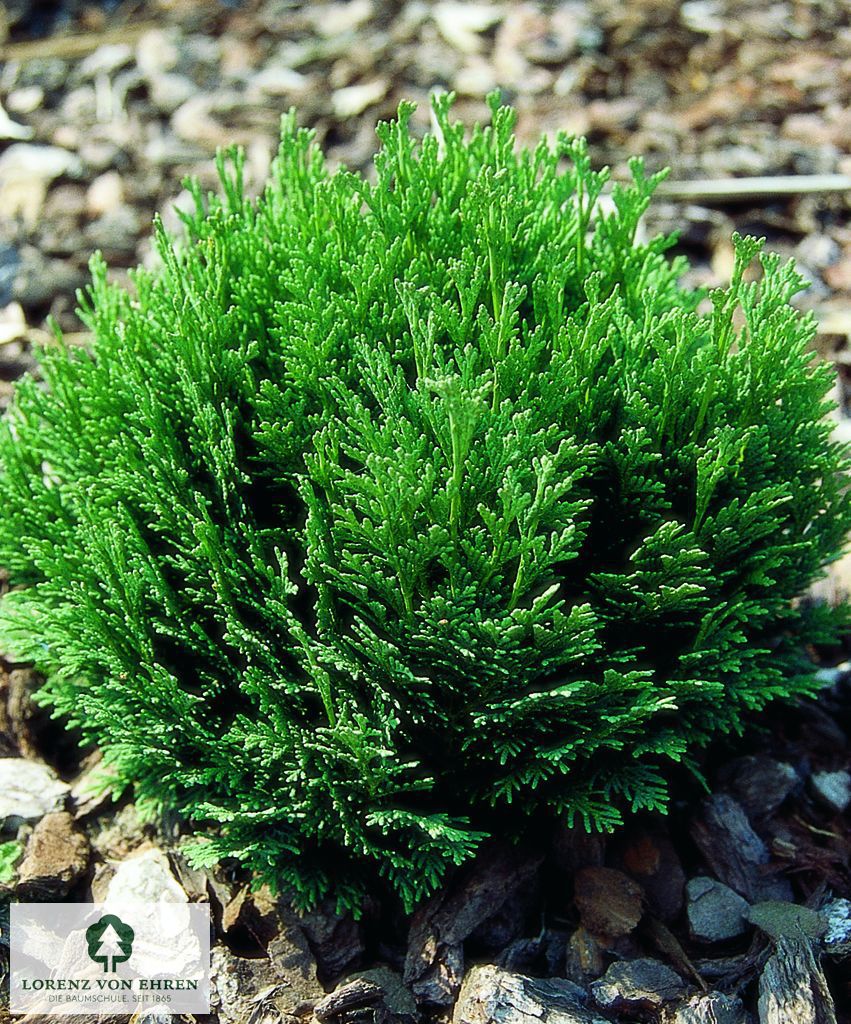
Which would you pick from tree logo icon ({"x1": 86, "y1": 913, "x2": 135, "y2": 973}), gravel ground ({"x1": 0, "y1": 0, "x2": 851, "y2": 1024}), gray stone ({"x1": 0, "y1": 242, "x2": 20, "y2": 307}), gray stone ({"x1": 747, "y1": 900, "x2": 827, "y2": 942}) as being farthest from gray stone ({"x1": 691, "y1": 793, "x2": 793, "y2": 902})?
gray stone ({"x1": 0, "y1": 242, "x2": 20, "y2": 307})

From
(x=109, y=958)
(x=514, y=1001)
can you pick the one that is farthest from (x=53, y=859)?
(x=514, y=1001)

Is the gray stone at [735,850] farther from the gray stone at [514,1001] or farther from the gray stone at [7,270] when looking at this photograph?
the gray stone at [7,270]

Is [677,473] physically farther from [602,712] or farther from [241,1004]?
[241,1004]

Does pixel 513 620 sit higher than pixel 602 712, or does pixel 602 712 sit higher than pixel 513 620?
pixel 513 620

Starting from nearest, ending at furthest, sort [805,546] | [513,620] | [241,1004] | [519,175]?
[513,620] < [241,1004] < [805,546] < [519,175]

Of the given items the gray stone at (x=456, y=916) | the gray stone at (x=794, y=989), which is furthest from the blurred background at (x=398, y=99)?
the gray stone at (x=456, y=916)

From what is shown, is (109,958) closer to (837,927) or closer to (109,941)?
(109,941)

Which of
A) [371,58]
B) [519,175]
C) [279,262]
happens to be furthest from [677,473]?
[371,58]
